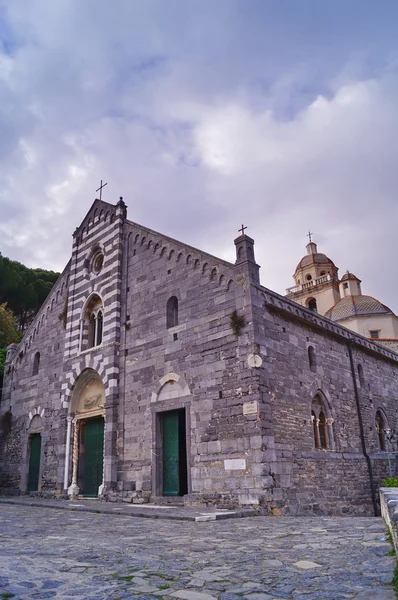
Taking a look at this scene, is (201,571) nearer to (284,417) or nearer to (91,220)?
(284,417)

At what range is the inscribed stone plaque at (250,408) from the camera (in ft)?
41.7

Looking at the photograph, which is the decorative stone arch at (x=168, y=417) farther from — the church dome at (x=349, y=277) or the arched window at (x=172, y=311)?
the church dome at (x=349, y=277)

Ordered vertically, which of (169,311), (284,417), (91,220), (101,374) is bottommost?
(284,417)

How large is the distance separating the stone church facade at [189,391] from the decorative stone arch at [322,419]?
63mm

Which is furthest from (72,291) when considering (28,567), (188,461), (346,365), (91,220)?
(28,567)

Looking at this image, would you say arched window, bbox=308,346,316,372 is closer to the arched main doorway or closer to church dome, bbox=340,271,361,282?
the arched main doorway

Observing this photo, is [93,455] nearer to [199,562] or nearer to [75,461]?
[75,461]

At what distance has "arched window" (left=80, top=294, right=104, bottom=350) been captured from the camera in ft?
63.3

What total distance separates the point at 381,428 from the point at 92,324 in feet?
40.8

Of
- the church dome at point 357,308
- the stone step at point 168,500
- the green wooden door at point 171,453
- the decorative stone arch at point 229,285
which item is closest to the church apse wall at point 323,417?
the decorative stone arch at point 229,285

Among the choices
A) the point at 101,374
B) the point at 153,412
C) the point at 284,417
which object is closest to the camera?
the point at 284,417

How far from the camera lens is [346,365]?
18078 millimetres

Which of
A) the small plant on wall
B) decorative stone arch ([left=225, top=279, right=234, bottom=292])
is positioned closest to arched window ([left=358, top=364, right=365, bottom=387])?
the small plant on wall

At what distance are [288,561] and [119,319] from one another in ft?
43.8
